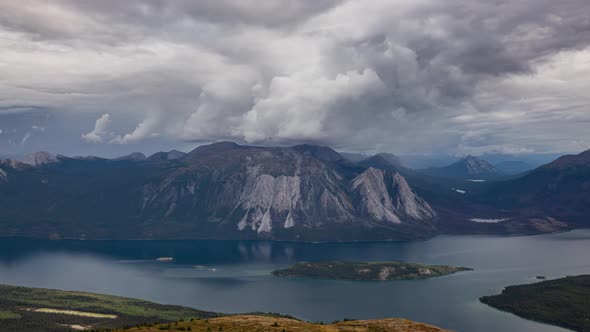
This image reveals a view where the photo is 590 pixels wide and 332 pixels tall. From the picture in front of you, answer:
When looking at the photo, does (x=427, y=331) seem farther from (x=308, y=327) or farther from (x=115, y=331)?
(x=115, y=331)

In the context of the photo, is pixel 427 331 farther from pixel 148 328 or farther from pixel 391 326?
pixel 148 328

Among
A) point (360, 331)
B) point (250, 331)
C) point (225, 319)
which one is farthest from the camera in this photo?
point (225, 319)

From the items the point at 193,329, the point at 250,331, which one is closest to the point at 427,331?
the point at 250,331

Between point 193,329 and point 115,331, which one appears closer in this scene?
point 193,329

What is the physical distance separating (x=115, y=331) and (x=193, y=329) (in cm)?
2485

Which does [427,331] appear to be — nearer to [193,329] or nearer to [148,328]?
[193,329]

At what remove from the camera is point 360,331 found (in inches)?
5359

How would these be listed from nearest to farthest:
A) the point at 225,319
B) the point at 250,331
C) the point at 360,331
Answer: the point at 250,331 < the point at 360,331 < the point at 225,319

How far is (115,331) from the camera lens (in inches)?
5620

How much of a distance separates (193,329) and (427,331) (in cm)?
5566

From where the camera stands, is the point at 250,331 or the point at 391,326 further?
the point at 391,326

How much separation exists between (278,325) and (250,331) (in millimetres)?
9417

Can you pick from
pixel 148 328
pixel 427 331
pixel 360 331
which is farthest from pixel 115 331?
pixel 427 331

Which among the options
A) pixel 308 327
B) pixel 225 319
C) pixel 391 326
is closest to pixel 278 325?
pixel 308 327
